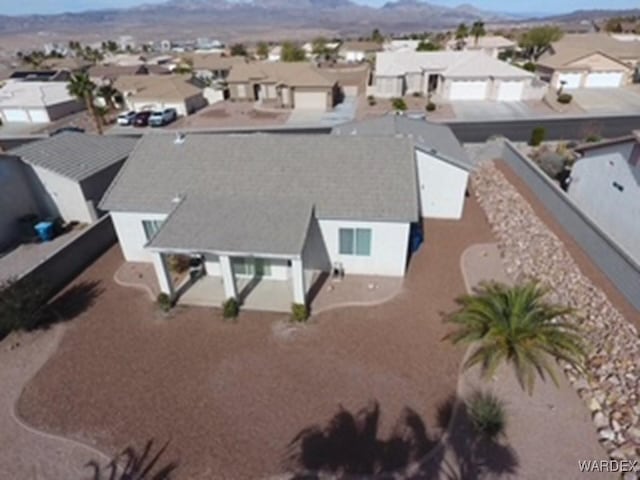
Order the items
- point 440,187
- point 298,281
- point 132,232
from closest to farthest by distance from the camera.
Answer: point 298,281 → point 132,232 → point 440,187

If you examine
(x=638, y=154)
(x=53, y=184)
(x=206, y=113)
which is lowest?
(x=206, y=113)

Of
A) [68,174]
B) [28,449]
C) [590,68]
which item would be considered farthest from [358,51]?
[28,449]

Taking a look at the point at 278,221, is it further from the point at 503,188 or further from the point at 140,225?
the point at 503,188

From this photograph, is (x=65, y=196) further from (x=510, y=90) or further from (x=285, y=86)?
(x=510, y=90)

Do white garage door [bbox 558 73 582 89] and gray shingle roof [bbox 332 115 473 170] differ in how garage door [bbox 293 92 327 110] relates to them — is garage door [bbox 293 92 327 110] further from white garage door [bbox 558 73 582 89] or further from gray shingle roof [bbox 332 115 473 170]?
white garage door [bbox 558 73 582 89]

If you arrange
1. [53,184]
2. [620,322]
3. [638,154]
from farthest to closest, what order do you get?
[53,184]
[638,154]
[620,322]

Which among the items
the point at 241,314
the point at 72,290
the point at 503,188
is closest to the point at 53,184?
the point at 72,290
